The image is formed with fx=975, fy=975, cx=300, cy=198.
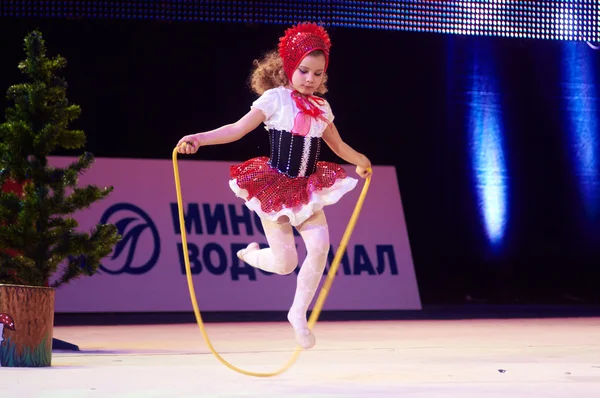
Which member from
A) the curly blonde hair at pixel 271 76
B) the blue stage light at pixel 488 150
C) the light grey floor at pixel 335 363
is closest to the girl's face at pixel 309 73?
the curly blonde hair at pixel 271 76

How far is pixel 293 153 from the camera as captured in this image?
3.86m

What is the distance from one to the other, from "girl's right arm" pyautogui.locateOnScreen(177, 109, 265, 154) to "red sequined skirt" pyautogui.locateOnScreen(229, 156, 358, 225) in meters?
0.19

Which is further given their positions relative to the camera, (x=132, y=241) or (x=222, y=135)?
(x=132, y=241)

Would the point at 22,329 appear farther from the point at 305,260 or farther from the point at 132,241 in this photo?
the point at 132,241

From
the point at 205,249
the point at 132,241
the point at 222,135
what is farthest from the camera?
the point at 205,249

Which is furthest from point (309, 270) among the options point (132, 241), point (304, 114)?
point (132, 241)

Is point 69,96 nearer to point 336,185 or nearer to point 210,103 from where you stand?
point 210,103

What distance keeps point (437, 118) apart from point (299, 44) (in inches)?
205

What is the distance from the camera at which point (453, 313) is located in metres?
8.67

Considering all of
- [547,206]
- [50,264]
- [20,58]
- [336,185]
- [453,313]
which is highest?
[20,58]

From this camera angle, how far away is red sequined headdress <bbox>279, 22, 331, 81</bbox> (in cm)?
379

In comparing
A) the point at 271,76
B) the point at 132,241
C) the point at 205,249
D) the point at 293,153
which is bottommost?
the point at 205,249

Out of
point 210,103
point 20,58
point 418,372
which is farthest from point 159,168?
point 418,372

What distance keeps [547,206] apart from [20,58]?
4.95m
